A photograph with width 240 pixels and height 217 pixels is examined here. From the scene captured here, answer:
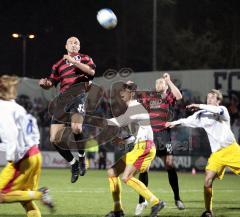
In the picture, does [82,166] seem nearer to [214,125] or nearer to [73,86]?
[73,86]

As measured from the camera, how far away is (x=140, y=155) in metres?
11.6

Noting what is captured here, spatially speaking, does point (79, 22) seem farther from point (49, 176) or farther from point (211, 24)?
point (49, 176)

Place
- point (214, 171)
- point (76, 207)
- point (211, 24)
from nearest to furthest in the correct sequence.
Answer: point (214, 171)
point (76, 207)
point (211, 24)

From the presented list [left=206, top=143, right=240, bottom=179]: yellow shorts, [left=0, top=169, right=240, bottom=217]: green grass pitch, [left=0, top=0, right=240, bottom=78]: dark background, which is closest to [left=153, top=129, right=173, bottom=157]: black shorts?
[left=0, top=169, right=240, bottom=217]: green grass pitch

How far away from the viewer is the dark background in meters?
50.8

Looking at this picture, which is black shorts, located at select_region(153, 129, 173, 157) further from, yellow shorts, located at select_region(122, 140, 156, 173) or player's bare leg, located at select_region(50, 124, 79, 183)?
yellow shorts, located at select_region(122, 140, 156, 173)

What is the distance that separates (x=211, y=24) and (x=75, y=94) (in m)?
41.8

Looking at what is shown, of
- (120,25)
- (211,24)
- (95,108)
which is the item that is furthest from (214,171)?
(211,24)

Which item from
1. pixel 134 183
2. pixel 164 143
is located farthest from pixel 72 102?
pixel 134 183

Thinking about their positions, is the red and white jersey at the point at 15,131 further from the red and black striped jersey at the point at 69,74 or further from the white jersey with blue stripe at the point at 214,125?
the red and black striped jersey at the point at 69,74

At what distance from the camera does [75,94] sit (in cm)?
1395

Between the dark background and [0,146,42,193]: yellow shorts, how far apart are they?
39.0m

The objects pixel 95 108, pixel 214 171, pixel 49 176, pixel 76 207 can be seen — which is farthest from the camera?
pixel 95 108

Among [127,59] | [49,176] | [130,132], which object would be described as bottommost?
[49,176]
